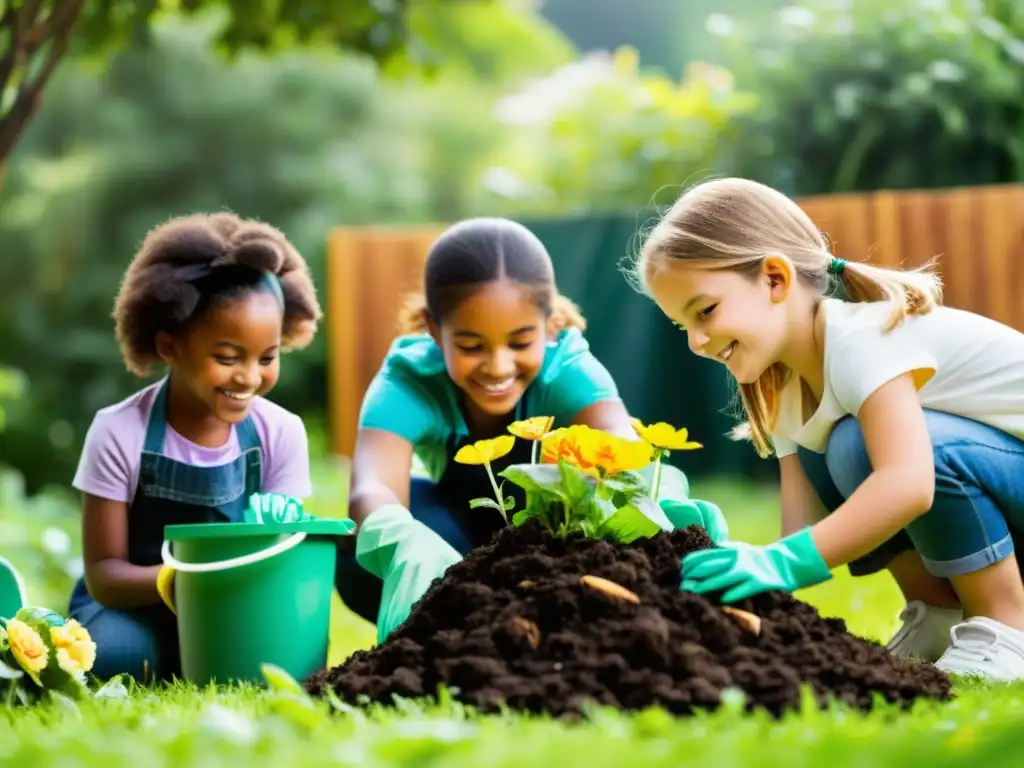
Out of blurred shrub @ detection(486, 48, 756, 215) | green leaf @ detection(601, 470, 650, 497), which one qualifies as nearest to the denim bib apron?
green leaf @ detection(601, 470, 650, 497)

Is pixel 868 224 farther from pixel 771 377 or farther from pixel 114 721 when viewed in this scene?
pixel 114 721

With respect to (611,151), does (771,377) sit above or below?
below

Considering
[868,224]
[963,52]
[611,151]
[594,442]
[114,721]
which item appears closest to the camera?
[114,721]

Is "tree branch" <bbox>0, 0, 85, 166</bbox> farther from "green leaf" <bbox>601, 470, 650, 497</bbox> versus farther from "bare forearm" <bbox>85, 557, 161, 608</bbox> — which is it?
"green leaf" <bbox>601, 470, 650, 497</bbox>

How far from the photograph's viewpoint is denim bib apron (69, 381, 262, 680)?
256 cm

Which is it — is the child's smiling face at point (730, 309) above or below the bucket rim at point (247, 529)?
above

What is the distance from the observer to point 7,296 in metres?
8.59

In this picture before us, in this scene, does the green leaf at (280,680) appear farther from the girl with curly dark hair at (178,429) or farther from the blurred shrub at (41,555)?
the blurred shrub at (41,555)

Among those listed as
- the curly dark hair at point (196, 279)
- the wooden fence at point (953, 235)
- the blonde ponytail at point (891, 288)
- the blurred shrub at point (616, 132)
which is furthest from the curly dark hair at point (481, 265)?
the blurred shrub at point (616, 132)

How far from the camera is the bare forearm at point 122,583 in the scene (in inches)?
98.2

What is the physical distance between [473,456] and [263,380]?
0.74 meters

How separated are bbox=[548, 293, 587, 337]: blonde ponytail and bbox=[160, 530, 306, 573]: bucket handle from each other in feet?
2.76

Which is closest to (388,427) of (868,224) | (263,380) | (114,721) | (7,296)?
(263,380)

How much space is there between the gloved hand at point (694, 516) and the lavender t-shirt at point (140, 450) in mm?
813
